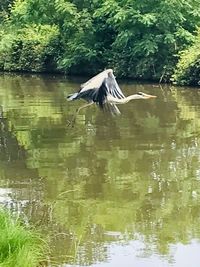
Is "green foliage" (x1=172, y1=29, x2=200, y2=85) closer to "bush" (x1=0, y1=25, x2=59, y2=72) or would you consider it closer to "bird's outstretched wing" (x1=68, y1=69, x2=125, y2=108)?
"bush" (x1=0, y1=25, x2=59, y2=72)

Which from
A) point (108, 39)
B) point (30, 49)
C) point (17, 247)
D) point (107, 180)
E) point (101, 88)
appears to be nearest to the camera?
point (17, 247)

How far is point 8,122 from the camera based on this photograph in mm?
14898

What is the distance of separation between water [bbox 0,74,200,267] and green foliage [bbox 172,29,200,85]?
551 cm

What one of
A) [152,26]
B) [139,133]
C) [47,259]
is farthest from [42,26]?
[47,259]

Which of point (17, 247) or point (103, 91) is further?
point (103, 91)

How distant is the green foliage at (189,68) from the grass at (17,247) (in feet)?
57.0

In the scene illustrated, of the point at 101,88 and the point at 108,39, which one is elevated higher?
the point at 101,88

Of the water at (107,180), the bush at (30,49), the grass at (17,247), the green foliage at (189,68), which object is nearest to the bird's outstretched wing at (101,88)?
the water at (107,180)

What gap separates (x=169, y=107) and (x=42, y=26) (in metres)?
13.9

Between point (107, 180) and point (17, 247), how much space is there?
418 cm

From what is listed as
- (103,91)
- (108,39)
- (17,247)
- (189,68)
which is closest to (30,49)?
(108,39)

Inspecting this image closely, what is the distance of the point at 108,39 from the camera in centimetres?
2728

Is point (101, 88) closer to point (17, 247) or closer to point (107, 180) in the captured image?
point (107, 180)

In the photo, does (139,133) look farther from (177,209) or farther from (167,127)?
(177,209)
